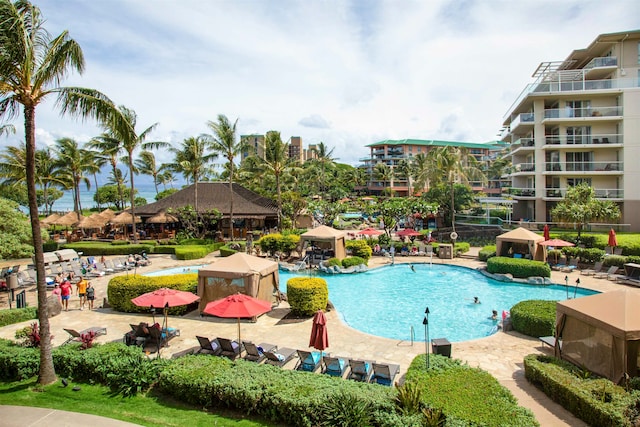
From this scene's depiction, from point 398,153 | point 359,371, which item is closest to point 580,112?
point 359,371

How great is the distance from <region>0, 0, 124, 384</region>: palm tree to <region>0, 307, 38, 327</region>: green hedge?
279 inches

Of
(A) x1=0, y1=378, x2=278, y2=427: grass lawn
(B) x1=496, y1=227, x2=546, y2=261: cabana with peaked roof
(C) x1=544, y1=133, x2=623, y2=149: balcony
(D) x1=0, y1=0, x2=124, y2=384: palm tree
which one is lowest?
(A) x1=0, y1=378, x2=278, y2=427: grass lawn

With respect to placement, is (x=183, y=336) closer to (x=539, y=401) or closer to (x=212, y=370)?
(x=212, y=370)

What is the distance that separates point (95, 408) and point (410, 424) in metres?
7.07

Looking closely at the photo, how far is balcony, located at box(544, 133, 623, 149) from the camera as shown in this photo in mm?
34031

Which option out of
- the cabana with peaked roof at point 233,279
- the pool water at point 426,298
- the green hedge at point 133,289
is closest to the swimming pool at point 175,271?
the pool water at point 426,298

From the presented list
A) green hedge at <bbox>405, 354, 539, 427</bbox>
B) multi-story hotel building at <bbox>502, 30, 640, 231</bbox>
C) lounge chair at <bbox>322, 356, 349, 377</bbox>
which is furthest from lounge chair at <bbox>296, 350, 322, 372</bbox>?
multi-story hotel building at <bbox>502, 30, 640, 231</bbox>

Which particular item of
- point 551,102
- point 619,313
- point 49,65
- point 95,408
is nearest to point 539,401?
point 619,313

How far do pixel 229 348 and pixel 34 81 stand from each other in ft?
28.0

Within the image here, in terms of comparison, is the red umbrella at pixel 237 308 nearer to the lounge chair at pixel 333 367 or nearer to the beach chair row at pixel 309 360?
the beach chair row at pixel 309 360

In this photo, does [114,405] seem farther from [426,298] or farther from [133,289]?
[426,298]

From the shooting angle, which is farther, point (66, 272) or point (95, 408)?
point (66, 272)

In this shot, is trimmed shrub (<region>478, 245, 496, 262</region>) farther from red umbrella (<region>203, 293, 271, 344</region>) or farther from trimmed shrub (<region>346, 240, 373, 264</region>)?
red umbrella (<region>203, 293, 271, 344</region>)

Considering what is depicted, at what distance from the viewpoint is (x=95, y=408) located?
921cm
